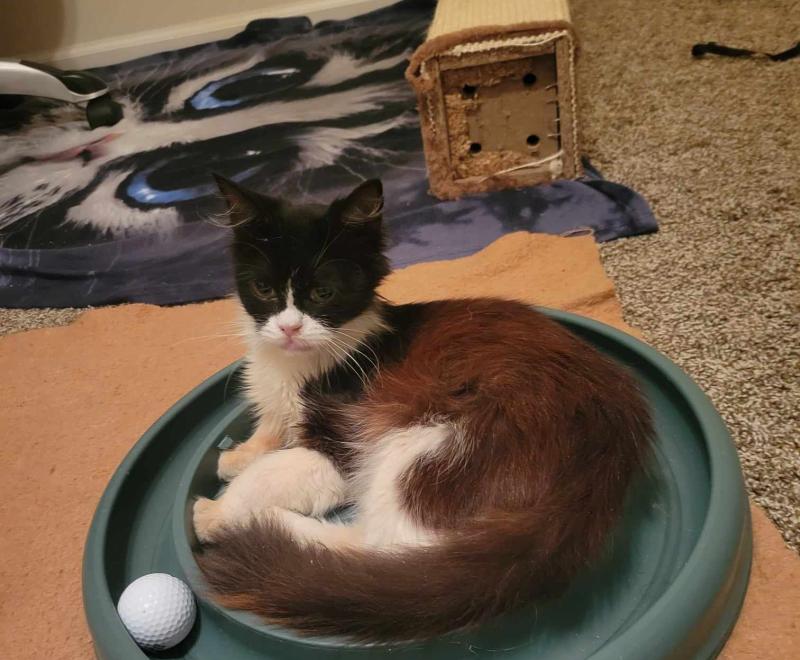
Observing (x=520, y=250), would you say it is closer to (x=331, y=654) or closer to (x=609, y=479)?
(x=609, y=479)

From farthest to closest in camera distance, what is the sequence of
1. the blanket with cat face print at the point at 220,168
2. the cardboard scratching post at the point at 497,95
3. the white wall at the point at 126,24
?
1. the white wall at the point at 126,24
2. the blanket with cat face print at the point at 220,168
3. the cardboard scratching post at the point at 497,95

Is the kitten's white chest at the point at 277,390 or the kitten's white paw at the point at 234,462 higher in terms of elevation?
the kitten's white chest at the point at 277,390

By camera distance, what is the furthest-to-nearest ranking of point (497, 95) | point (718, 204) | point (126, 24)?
point (126, 24), point (497, 95), point (718, 204)

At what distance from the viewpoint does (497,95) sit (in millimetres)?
2223

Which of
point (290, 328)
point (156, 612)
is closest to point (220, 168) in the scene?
point (290, 328)

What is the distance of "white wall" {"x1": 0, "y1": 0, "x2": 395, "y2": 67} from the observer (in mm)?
3990

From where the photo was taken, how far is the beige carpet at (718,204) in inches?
56.7

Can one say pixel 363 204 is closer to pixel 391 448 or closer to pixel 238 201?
pixel 238 201

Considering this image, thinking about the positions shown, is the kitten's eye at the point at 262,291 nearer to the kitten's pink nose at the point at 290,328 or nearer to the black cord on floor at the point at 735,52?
the kitten's pink nose at the point at 290,328

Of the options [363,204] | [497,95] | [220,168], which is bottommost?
[220,168]

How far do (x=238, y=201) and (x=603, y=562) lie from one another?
0.80 meters

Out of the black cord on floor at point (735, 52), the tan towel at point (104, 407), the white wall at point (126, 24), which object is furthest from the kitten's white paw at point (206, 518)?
the white wall at point (126, 24)

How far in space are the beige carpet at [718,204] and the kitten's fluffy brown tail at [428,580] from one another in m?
0.55

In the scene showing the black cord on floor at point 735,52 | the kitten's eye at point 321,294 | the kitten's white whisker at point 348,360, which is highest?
the kitten's eye at point 321,294
